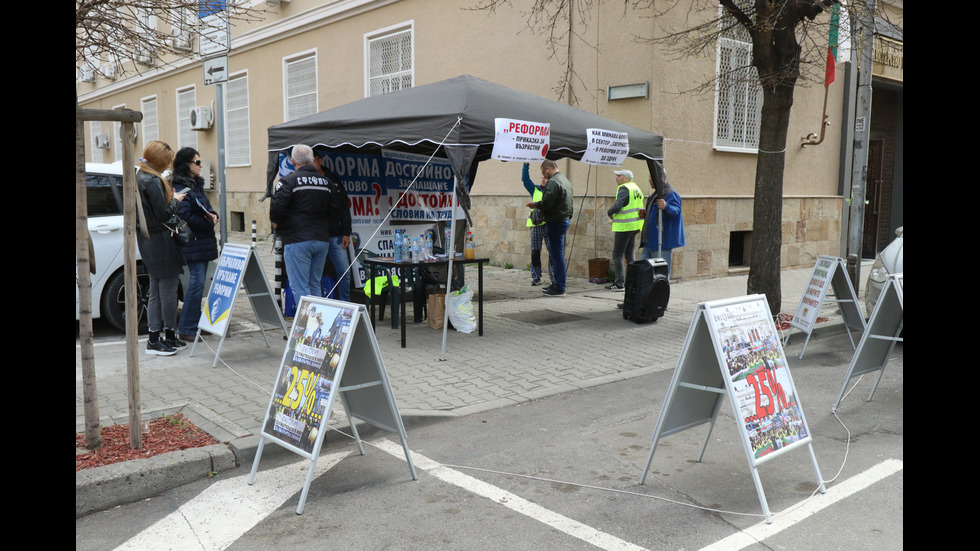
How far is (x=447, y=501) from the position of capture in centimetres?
393

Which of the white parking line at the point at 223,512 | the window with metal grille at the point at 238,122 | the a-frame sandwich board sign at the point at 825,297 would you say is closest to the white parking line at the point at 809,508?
the white parking line at the point at 223,512

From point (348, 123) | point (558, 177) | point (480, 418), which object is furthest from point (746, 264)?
point (480, 418)

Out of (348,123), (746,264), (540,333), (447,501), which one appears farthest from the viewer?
(746,264)

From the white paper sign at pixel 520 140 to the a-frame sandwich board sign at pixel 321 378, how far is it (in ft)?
10.9

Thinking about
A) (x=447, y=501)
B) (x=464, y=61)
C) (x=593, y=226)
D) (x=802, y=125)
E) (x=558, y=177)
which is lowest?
(x=447, y=501)

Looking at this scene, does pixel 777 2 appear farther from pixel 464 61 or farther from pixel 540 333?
pixel 464 61

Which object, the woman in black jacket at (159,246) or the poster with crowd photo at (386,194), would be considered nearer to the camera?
the woman in black jacket at (159,246)

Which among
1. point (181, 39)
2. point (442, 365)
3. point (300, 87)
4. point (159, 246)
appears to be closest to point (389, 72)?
point (300, 87)

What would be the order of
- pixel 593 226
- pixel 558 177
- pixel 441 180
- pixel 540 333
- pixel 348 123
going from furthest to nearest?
pixel 593 226 → pixel 558 177 → pixel 441 180 → pixel 540 333 → pixel 348 123

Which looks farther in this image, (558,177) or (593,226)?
(593,226)

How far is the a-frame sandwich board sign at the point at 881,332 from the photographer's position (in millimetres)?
5414

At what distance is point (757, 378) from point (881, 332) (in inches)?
86.8

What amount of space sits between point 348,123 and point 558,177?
3.91m

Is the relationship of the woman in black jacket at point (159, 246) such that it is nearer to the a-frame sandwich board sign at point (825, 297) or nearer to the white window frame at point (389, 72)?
the a-frame sandwich board sign at point (825, 297)
